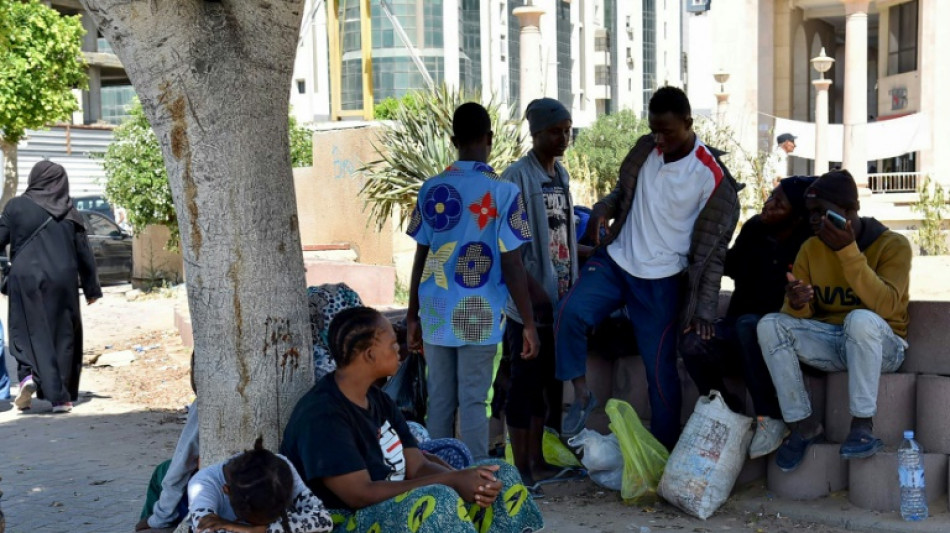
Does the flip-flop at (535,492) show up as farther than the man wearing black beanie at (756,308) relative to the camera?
Yes

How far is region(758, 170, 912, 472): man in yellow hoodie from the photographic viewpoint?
5.07 meters

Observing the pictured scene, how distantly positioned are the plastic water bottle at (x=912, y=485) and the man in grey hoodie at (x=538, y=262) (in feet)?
5.61

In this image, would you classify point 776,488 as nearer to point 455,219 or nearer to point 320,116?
point 455,219

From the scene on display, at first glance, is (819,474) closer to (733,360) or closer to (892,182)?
(733,360)

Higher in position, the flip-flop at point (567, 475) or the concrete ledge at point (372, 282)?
the concrete ledge at point (372, 282)

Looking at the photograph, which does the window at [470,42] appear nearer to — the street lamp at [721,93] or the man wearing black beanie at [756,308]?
the street lamp at [721,93]

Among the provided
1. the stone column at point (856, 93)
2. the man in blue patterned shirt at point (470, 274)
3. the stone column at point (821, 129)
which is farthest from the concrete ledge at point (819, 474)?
the stone column at point (856, 93)

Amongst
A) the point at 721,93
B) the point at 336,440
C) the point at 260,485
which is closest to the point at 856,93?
the point at 721,93

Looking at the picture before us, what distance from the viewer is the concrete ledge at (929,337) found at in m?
5.32

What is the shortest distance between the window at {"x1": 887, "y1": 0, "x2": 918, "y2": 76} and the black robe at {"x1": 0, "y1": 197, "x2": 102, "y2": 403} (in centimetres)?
3186

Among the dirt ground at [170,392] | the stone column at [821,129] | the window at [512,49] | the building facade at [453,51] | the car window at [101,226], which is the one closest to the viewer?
the dirt ground at [170,392]

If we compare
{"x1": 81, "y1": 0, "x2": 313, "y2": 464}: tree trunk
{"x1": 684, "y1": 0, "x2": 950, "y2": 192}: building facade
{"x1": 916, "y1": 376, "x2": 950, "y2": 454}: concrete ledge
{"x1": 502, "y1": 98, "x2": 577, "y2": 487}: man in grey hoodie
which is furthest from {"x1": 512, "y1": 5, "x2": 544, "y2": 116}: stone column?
{"x1": 81, "y1": 0, "x2": 313, "y2": 464}: tree trunk

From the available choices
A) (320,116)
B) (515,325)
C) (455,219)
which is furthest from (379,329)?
(320,116)

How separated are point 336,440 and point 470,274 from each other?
155cm
